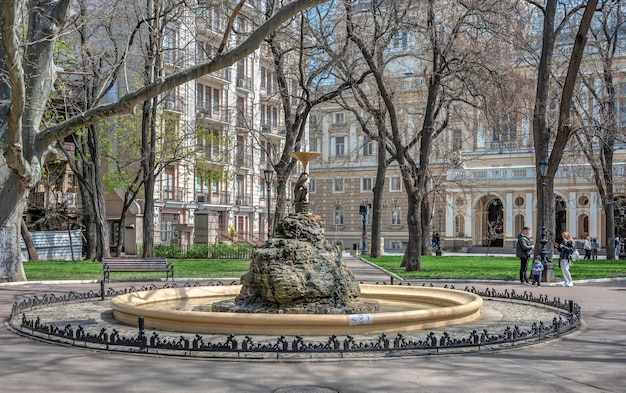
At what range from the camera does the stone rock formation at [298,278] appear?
11648mm

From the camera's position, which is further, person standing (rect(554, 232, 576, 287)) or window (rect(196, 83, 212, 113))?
window (rect(196, 83, 212, 113))

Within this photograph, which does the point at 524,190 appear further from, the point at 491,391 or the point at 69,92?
the point at 491,391

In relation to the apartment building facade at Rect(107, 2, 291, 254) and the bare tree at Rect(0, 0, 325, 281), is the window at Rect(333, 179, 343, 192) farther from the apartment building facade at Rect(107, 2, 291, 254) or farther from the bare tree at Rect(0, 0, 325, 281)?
the bare tree at Rect(0, 0, 325, 281)

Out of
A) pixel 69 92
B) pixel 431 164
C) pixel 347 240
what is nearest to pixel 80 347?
pixel 69 92

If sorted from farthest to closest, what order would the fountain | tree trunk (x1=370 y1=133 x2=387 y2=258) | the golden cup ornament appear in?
tree trunk (x1=370 y1=133 x2=387 y2=258) < the golden cup ornament < the fountain

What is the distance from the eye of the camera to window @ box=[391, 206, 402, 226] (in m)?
66.1

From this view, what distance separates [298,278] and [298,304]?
445 mm

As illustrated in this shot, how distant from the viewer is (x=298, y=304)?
1172cm

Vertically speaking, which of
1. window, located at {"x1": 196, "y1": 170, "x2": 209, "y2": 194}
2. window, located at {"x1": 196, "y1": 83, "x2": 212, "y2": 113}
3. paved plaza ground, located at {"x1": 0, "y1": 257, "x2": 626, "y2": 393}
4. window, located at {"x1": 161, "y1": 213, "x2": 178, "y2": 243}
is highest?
window, located at {"x1": 196, "y1": 83, "x2": 212, "y2": 113}

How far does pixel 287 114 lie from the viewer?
2575 centimetres

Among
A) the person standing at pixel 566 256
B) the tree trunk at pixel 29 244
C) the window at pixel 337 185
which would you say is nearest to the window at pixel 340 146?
the window at pixel 337 185

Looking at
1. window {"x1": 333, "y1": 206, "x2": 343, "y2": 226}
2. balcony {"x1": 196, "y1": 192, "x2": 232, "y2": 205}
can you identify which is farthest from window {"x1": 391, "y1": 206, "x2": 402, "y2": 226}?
balcony {"x1": 196, "y1": 192, "x2": 232, "y2": 205}

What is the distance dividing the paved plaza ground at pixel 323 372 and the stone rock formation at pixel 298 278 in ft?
10.2

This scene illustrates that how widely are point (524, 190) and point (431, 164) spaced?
949cm
